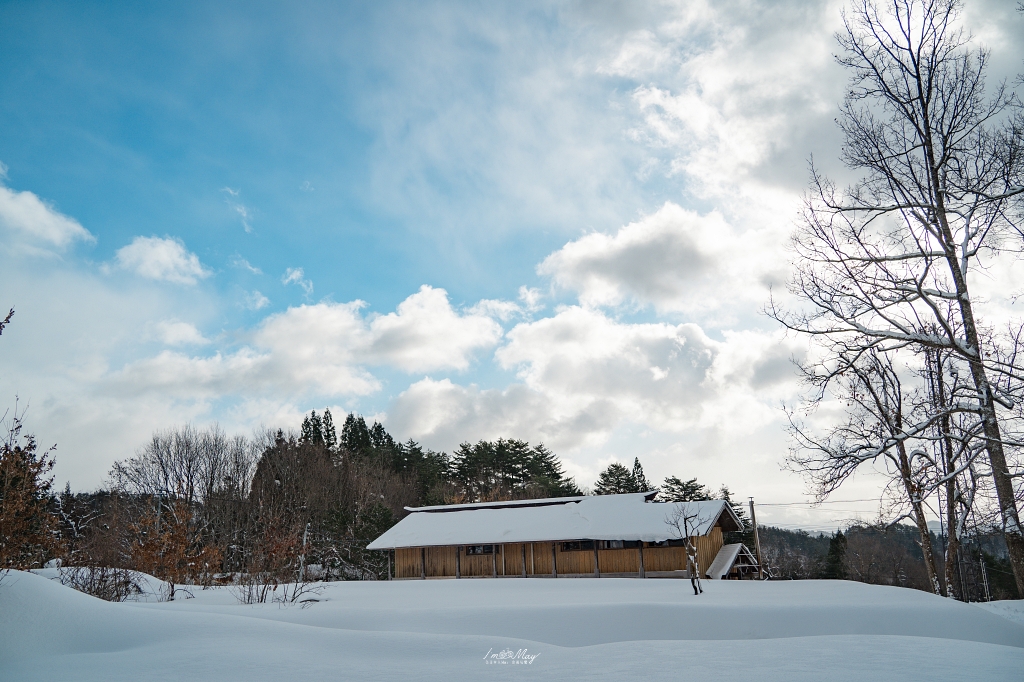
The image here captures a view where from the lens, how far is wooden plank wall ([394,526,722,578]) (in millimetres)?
29203

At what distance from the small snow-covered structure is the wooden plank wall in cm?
4

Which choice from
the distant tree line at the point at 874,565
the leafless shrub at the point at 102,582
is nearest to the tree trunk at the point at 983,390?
the leafless shrub at the point at 102,582

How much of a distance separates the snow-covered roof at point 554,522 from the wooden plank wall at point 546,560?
1.01 metres

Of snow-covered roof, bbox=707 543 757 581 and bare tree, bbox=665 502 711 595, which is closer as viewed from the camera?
bare tree, bbox=665 502 711 595

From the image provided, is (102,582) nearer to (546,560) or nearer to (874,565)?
(546,560)

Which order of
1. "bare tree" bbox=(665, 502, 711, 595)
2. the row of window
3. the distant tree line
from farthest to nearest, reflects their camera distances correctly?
the distant tree line → the row of window → "bare tree" bbox=(665, 502, 711, 595)

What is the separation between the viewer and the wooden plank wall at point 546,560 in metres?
29.2

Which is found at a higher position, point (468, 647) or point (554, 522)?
point (554, 522)

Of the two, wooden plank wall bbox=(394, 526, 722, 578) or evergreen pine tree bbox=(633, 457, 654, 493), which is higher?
evergreen pine tree bbox=(633, 457, 654, 493)

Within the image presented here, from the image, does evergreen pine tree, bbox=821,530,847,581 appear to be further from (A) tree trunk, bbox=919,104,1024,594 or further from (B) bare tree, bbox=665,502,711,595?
(A) tree trunk, bbox=919,104,1024,594

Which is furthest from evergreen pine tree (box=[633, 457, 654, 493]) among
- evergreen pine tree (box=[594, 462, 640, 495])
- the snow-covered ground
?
the snow-covered ground

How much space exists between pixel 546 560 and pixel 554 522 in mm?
1903

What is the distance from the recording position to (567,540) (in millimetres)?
30203

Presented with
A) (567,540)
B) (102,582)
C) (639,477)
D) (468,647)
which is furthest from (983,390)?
(639,477)
